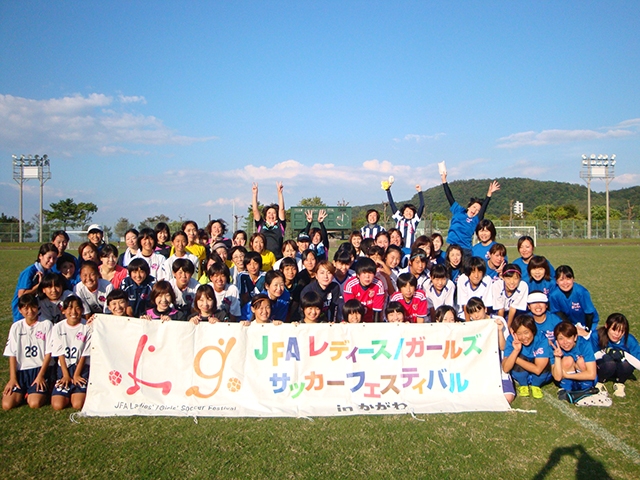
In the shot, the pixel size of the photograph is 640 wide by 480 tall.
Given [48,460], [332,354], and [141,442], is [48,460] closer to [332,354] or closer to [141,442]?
[141,442]

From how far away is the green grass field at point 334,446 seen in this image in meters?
3.32

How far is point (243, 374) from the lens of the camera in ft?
14.4

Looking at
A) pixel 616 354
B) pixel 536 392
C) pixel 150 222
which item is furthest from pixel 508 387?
pixel 150 222

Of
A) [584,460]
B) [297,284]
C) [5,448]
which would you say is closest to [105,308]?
[5,448]

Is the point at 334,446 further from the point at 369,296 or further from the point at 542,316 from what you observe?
the point at 542,316

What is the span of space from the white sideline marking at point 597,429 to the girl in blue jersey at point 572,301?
116cm

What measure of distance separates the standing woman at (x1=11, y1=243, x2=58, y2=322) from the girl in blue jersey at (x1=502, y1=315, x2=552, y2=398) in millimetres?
5418

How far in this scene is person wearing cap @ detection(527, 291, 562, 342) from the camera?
4.94 metres

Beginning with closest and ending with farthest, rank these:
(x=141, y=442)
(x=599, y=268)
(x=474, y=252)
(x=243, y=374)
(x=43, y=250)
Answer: (x=141, y=442)
(x=243, y=374)
(x=43, y=250)
(x=474, y=252)
(x=599, y=268)

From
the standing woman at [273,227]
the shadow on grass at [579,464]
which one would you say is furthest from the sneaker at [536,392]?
the standing woman at [273,227]

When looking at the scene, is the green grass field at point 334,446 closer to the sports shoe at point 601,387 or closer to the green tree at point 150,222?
the sports shoe at point 601,387

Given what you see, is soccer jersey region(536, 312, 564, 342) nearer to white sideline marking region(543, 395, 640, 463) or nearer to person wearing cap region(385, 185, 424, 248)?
white sideline marking region(543, 395, 640, 463)

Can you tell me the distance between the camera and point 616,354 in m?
4.99

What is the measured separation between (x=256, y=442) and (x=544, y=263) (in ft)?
13.0
